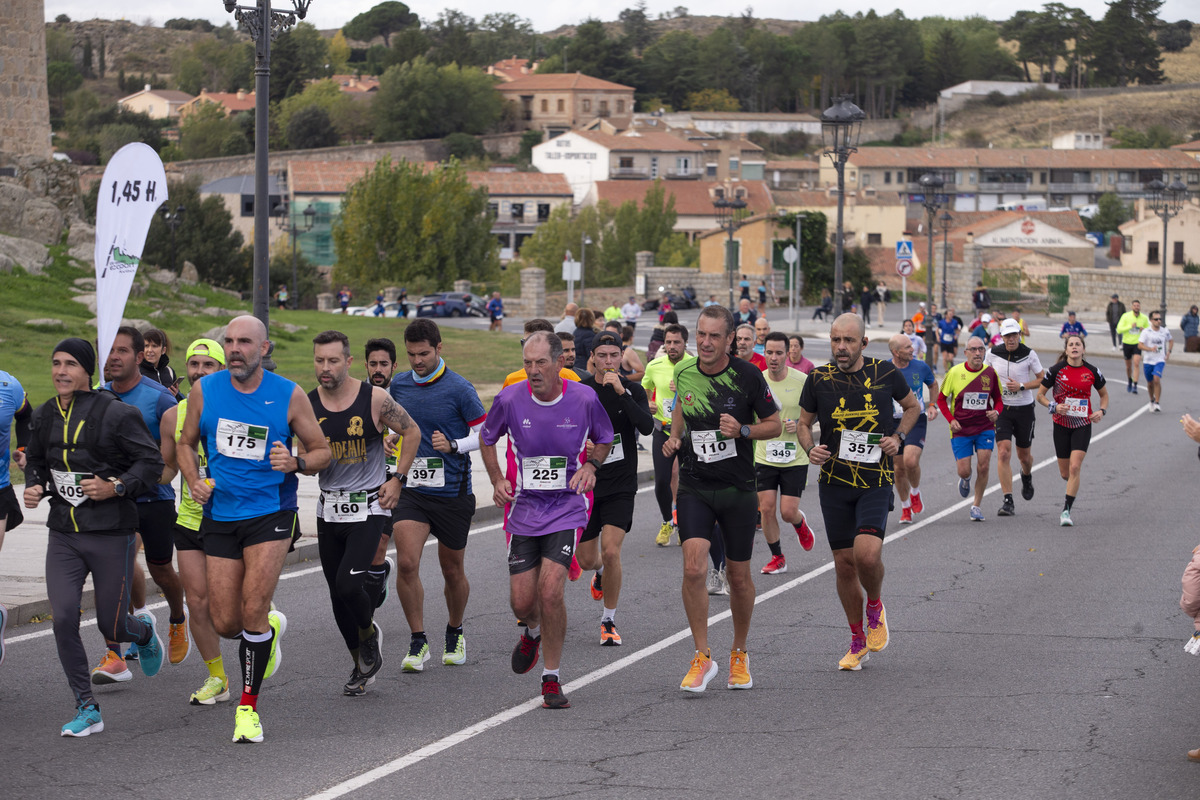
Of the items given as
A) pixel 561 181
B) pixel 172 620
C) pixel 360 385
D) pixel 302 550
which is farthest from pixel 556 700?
pixel 561 181

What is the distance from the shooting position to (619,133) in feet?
430

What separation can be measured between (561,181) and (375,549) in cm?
11244

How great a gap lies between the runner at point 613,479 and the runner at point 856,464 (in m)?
1.22

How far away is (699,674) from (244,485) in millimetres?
2697

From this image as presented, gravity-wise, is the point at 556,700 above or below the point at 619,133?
below

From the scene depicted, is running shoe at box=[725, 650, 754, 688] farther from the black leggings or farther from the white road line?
the black leggings

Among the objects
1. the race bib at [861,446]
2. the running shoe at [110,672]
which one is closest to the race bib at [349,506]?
the running shoe at [110,672]

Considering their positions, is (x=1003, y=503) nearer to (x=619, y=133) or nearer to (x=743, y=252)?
(x=743, y=252)

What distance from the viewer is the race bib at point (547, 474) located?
293 inches

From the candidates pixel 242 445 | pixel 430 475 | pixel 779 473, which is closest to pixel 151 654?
pixel 242 445

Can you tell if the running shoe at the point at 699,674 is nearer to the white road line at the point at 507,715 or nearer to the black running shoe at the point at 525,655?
the white road line at the point at 507,715

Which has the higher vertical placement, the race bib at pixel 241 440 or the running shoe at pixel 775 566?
the race bib at pixel 241 440

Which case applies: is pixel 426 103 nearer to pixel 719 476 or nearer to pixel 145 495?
pixel 145 495

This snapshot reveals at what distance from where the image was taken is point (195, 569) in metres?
7.04
